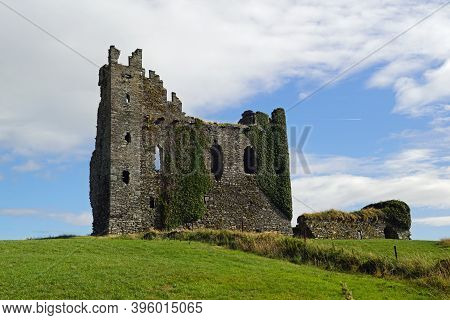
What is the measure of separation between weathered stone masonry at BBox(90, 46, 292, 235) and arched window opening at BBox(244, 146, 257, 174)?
8 cm

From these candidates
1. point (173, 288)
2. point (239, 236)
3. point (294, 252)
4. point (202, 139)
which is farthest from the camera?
point (202, 139)

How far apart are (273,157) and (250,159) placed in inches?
80.2

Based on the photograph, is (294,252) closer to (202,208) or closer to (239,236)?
(239,236)

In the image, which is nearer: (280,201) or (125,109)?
(125,109)

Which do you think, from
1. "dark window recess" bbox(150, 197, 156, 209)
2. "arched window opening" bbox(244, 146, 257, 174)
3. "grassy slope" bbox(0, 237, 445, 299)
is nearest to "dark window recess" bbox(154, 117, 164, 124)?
"dark window recess" bbox(150, 197, 156, 209)

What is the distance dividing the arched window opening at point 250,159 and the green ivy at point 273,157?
337 mm

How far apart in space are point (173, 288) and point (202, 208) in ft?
76.4

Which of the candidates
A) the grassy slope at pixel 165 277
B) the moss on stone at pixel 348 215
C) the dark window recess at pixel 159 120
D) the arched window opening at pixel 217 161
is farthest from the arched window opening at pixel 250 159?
the grassy slope at pixel 165 277

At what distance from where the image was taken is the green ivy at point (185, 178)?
39.5m

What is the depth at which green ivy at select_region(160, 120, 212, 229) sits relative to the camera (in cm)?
3949

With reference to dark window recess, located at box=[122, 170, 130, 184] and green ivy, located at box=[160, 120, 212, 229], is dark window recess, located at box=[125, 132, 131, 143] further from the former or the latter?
green ivy, located at box=[160, 120, 212, 229]

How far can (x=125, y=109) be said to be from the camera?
3900 centimetres
